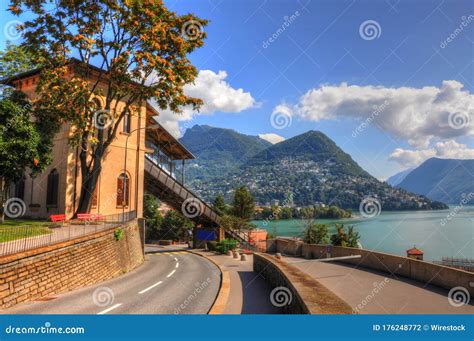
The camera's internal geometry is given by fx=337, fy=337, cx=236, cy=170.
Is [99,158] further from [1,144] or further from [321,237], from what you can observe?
[321,237]

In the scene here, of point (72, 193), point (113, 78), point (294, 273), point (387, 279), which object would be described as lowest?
point (387, 279)

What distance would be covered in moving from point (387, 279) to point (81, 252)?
1754cm

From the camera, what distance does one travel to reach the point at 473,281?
51.6 ft

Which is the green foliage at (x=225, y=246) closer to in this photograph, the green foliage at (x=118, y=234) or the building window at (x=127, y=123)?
the building window at (x=127, y=123)

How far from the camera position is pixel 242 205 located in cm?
6538

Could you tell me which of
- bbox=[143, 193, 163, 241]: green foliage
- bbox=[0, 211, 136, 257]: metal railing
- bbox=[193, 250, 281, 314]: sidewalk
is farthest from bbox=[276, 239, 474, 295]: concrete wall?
bbox=[143, 193, 163, 241]: green foliage

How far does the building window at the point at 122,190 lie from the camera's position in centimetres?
3238

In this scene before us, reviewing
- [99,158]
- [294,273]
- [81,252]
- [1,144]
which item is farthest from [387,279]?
[1,144]
